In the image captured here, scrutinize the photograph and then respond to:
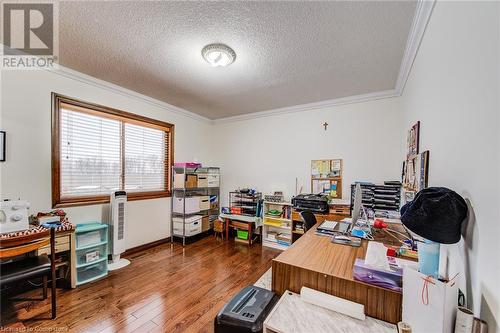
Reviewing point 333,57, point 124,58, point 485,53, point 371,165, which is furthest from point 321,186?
point 124,58

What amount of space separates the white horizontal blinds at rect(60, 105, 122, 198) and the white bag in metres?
3.38

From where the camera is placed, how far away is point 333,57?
2.20 metres

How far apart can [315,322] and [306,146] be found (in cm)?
300

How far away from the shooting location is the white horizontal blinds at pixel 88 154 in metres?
2.59

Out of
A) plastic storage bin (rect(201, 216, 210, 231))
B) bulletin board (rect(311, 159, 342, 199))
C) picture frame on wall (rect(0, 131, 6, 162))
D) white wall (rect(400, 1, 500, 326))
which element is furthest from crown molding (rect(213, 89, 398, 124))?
picture frame on wall (rect(0, 131, 6, 162))

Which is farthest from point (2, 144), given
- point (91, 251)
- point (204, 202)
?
point (204, 202)

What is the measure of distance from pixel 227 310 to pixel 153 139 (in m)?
3.11

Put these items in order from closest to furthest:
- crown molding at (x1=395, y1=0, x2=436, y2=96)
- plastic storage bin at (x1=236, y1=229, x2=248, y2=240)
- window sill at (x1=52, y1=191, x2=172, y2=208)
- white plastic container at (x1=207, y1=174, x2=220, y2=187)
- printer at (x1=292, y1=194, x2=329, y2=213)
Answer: crown molding at (x1=395, y1=0, x2=436, y2=96), window sill at (x1=52, y1=191, x2=172, y2=208), printer at (x1=292, y1=194, x2=329, y2=213), plastic storage bin at (x1=236, y1=229, x2=248, y2=240), white plastic container at (x1=207, y1=174, x2=220, y2=187)

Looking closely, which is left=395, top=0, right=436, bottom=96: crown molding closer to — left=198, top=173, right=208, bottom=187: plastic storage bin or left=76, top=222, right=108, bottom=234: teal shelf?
left=198, top=173, right=208, bottom=187: plastic storage bin

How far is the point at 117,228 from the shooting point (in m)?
2.79

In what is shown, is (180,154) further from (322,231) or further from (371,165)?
(371,165)

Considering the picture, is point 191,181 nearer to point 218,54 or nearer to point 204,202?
point 204,202

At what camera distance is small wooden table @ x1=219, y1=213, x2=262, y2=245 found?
3.75 meters

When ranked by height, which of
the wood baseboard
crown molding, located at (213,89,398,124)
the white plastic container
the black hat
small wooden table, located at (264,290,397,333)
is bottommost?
the wood baseboard
